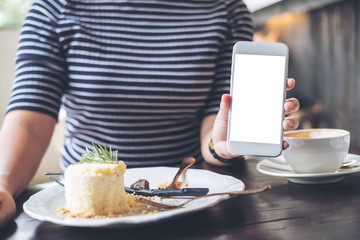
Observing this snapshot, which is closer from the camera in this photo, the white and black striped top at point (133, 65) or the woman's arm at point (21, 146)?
the woman's arm at point (21, 146)

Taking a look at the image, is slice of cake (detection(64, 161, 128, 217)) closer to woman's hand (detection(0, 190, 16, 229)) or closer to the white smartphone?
woman's hand (detection(0, 190, 16, 229))

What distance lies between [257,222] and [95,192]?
10.6 inches

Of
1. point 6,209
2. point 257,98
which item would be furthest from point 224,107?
point 6,209

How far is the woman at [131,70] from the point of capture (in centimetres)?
119

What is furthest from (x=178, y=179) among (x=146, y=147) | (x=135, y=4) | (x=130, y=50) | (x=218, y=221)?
(x=135, y=4)

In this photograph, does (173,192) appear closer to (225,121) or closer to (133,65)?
(225,121)

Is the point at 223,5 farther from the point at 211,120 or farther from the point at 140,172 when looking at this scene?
the point at 140,172

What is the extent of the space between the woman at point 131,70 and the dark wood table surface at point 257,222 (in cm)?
43

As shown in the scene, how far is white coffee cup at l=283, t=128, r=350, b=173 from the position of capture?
80cm

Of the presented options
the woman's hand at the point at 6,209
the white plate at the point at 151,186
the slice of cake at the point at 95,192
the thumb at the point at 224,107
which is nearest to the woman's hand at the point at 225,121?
the thumb at the point at 224,107

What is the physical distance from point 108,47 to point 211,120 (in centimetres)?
40

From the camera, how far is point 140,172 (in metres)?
0.92

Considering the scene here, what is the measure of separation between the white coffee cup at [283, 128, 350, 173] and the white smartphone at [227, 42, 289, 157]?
0.08 meters

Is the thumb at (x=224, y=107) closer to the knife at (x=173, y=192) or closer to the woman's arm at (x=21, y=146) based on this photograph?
the knife at (x=173, y=192)
